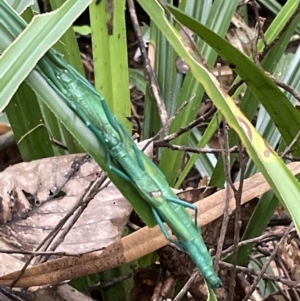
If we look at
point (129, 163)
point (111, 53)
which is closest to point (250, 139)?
point (129, 163)

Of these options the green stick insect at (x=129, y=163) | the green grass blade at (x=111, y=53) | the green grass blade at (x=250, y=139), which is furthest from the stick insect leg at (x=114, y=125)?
the green grass blade at (x=111, y=53)

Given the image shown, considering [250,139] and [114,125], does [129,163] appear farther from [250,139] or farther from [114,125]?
[250,139]

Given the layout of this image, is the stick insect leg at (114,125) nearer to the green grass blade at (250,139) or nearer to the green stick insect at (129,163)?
the green stick insect at (129,163)

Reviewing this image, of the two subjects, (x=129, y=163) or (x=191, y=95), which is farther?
(x=191, y=95)

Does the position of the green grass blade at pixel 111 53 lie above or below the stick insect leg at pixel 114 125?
above

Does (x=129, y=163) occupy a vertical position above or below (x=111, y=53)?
below

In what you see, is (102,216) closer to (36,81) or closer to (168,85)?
(36,81)

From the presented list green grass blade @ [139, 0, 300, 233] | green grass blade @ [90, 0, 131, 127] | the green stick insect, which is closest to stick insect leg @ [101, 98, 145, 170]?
the green stick insect

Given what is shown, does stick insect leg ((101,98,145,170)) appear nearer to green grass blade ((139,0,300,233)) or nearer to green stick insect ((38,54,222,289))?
green stick insect ((38,54,222,289))

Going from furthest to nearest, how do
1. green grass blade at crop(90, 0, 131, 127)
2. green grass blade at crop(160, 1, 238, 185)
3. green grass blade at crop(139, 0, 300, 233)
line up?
green grass blade at crop(160, 1, 238, 185), green grass blade at crop(90, 0, 131, 127), green grass blade at crop(139, 0, 300, 233)

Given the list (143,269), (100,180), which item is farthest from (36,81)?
(143,269)
